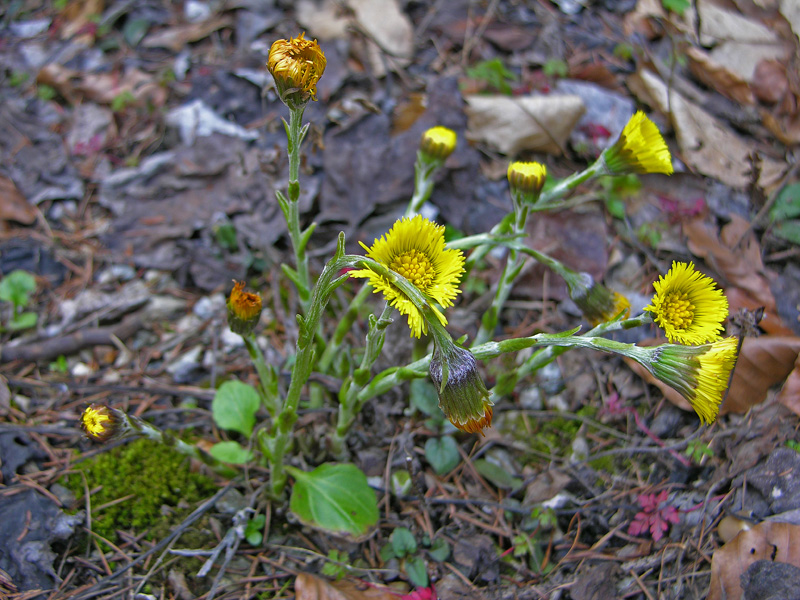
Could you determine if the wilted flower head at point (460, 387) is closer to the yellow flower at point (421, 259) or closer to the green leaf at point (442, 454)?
the yellow flower at point (421, 259)

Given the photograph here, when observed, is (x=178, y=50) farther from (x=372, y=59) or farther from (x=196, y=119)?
(x=372, y=59)

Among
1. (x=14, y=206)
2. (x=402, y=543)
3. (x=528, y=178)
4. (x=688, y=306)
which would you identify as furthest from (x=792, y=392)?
(x=14, y=206)

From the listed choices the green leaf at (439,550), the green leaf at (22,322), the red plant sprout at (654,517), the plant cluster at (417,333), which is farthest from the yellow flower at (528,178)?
the green leaf at (22,322)

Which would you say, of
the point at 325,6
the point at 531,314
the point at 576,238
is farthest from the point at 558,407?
the point at 325,6

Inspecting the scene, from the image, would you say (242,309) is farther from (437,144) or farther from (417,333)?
(437,144)

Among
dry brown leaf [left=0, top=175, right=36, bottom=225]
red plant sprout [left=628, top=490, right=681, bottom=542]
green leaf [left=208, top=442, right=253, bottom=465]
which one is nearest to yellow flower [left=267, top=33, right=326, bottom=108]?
green leaf [left=208, top=442, right=253, bottom=465]

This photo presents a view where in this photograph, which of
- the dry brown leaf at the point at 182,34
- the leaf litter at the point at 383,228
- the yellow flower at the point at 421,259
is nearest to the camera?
the yellow flower at the point at 421,259
